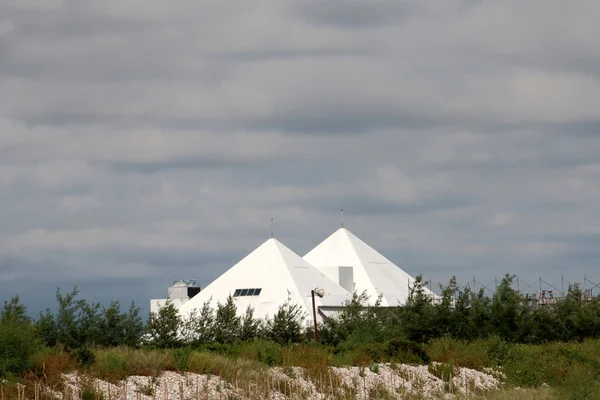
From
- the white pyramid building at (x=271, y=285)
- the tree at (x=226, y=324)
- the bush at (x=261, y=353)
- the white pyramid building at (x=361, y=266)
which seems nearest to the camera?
the bush at (x=261, y=353)

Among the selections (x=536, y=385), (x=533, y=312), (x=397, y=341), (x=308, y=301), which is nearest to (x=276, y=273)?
(x=308, y=301)

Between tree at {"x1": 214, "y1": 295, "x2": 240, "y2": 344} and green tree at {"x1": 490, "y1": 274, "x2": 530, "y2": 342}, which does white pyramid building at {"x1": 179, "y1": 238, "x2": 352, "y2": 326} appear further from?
Answer: green tree at {"x1": 490, "y1": 274, "x2": 530, "y2": 342}

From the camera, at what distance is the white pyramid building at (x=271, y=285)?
243 feet

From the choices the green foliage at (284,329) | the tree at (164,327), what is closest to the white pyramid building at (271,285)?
the green foliage at (284,329)

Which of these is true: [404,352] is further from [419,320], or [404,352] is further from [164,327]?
[164,327]

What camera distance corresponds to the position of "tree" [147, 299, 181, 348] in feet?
174

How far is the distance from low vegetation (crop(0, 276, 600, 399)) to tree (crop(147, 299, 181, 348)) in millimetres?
59

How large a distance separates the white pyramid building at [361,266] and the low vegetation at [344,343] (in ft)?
53.9

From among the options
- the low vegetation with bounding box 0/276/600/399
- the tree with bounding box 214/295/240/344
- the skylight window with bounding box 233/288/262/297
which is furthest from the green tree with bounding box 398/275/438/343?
the skylight window with bounding box 233/288/262/297

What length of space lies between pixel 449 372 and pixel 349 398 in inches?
260

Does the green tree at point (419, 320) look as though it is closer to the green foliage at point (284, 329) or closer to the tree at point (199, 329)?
the green foliage at point (284, 329)

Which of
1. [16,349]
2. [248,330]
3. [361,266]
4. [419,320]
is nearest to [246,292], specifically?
[361,266]

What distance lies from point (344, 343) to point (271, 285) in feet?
117

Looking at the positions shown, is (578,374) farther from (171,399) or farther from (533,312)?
(533,312)
